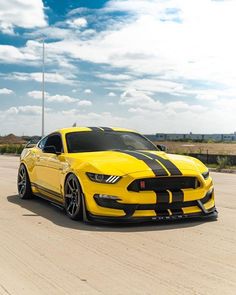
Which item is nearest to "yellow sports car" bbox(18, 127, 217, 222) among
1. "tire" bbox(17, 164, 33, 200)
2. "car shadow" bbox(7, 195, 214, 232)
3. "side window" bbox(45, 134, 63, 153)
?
"car shadow" bbox(7, 195, 214, 232)

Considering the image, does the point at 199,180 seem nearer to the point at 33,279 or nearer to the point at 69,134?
the point at 69,134

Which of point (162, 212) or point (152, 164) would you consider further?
point (152, 164)

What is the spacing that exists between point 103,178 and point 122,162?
0.40 meters

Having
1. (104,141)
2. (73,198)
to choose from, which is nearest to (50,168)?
(104,141)

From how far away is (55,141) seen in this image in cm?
881

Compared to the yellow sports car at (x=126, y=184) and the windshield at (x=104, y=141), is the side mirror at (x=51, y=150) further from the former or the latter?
the windshield at (x=104, y=141)

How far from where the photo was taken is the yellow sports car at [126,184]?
6.56 meters

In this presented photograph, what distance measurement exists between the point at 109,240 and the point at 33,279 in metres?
1.66

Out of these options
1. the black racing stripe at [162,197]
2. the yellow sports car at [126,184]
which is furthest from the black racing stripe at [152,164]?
the black racing stripe at [162,197]

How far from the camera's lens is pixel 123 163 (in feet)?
22.5

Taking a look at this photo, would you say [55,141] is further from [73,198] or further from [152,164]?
[152,164]

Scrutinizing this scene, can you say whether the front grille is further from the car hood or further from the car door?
the car door

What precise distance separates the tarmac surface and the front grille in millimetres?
532

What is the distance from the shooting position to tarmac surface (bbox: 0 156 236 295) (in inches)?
167
